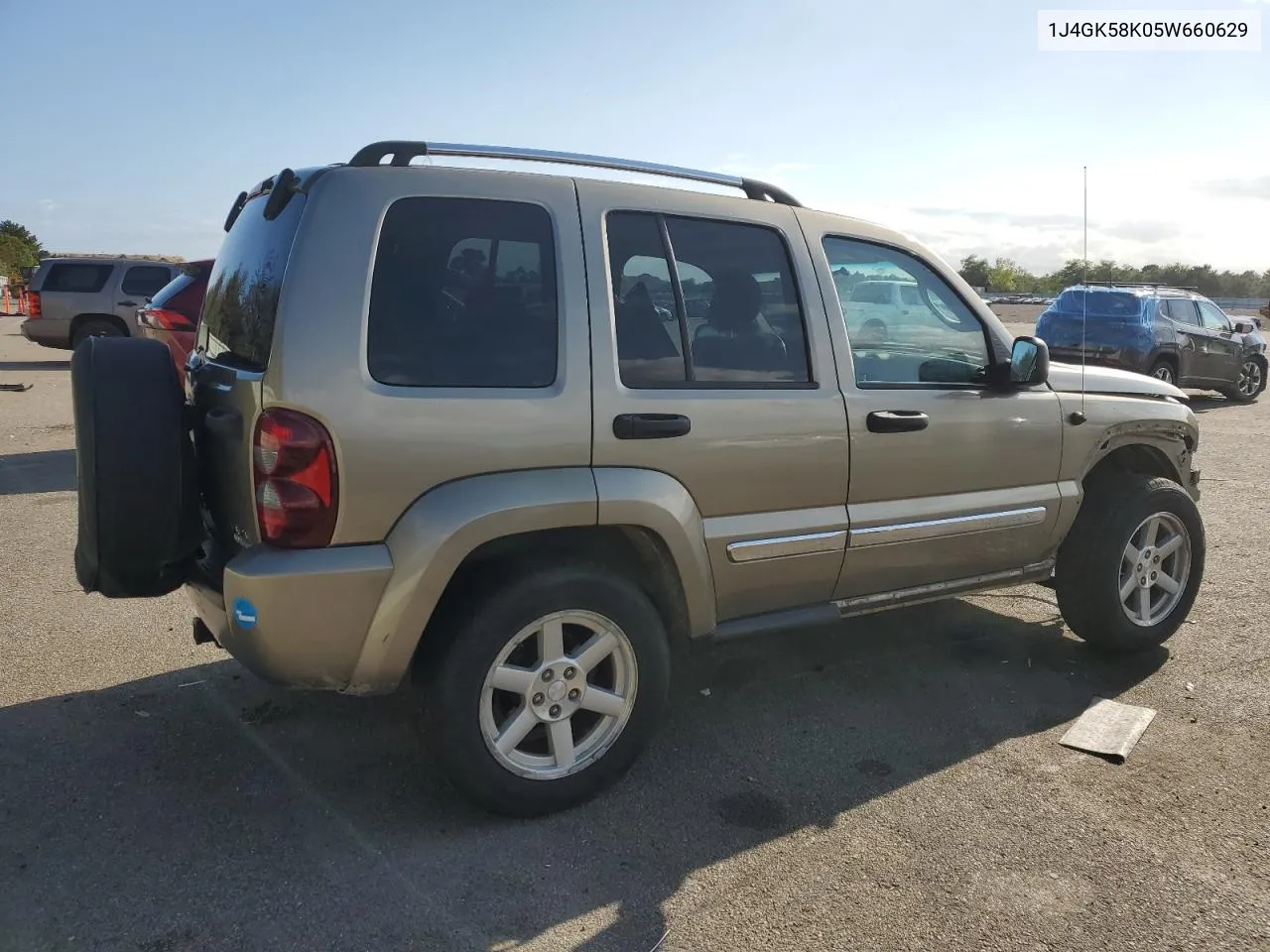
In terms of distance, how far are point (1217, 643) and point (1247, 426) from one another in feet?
32.1

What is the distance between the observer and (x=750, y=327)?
3516mm

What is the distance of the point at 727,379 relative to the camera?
3406 millimetres

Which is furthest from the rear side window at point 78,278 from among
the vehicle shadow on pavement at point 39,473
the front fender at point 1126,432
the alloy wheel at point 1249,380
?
the alloy wheel at point 1249,380

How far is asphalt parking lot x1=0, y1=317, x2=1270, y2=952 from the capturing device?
8.75ft

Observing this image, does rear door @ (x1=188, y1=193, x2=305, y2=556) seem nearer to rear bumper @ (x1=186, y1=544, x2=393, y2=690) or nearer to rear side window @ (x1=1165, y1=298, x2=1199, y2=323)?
rear bumper @ (x1=186, y1=544, x2=393, y2=690)

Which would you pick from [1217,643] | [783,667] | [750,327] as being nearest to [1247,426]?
[1217,643]

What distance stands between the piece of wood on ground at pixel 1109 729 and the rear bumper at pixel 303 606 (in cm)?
268

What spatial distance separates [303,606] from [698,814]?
1.43 m

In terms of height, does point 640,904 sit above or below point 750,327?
below

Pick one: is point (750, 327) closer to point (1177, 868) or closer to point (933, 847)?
point (933, 847)

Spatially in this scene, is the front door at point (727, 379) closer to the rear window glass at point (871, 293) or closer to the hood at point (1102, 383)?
the rear window glass at point (871, 293)

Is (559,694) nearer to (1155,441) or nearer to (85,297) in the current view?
(1155,441)

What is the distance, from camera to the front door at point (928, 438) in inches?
146

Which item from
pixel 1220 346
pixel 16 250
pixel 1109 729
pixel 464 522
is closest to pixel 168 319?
pixel 464 522
